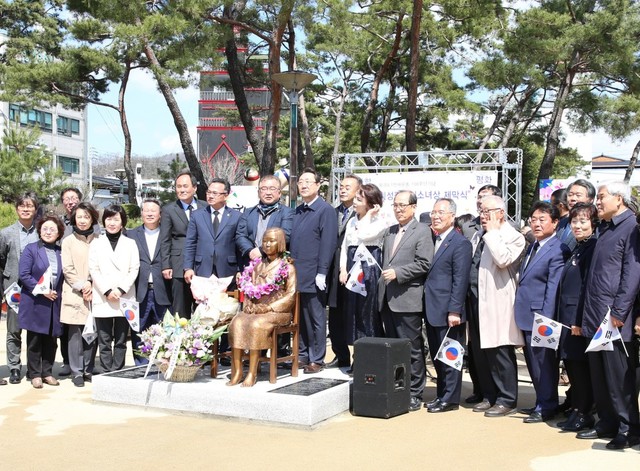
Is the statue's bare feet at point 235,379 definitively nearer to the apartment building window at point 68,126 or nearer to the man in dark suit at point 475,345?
the man in dark suit at point 475,345

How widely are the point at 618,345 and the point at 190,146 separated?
13.0 metres

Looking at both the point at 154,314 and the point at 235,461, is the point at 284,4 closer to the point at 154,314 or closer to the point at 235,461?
the point at 154,314

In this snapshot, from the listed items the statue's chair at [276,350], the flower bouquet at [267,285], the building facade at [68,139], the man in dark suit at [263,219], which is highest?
the building facade at [68,139]

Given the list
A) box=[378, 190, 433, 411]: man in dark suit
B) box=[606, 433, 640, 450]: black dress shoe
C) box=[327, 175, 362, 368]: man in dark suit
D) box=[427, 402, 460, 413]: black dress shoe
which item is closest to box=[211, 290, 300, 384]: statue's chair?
box=[327, 175, 362, 368]: man in dark suit

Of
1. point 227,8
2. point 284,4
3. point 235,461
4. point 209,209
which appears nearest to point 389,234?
point 209,209

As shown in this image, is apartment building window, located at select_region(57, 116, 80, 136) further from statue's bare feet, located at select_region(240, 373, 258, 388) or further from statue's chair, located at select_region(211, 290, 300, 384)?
statue's bare feet, located at select_region(240, 373, 258, 388)

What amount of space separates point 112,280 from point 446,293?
126 inches

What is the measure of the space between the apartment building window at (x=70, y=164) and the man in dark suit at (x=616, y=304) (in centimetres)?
5157

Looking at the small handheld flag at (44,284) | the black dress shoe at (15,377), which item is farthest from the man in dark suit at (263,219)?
the black dress shoe at (15,377)

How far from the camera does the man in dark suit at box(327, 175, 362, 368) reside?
711 centimetres

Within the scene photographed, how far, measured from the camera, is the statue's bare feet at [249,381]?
20.6ft

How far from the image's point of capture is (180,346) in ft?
21.1

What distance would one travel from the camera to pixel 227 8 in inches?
600

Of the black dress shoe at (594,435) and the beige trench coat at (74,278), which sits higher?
the beige trench coat at (74,278)
